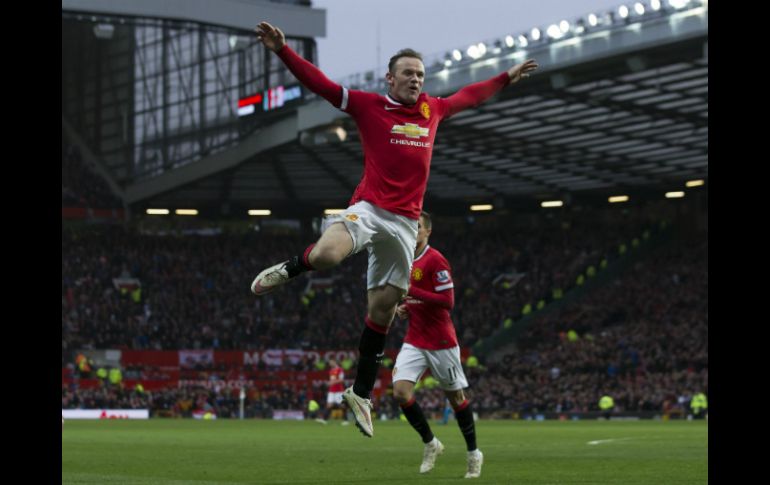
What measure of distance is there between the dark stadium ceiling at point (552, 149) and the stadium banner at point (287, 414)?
11.2 metres

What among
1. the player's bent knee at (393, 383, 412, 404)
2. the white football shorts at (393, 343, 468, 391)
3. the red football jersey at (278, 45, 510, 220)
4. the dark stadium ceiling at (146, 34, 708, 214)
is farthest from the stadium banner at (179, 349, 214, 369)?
the red football jersey at (278, 45, 510, 220)

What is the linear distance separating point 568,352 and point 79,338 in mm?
21487

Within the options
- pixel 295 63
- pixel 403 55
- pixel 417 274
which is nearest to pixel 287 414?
pixel 417 274

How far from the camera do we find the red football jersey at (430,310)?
12820 millimetres

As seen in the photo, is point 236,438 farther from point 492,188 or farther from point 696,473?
point 492,188

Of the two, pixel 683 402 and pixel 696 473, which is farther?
pixel 683 402

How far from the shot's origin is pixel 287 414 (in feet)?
153

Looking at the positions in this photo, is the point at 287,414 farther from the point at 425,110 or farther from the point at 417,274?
the point at 425,110

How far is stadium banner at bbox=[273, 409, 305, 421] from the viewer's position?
1836 inches

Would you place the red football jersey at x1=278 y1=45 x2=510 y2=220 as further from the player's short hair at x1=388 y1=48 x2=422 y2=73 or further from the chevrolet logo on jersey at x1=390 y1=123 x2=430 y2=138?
the player's short hair at x1=388 y1=48 x2=422 y2=73

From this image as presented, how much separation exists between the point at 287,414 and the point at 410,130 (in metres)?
38.4

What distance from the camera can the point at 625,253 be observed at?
2377 inches
